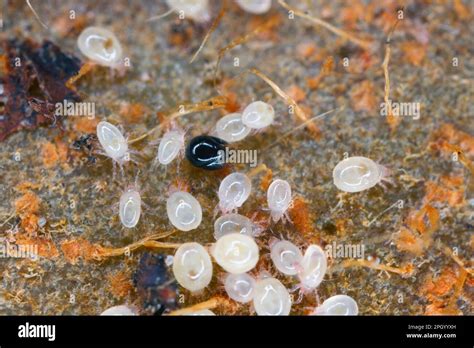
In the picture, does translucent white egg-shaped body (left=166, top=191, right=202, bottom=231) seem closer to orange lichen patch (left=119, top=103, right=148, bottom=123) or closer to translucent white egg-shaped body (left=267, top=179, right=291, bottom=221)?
translucent white egg-shaped body (left=267, top=179, right=291, bottom=221)

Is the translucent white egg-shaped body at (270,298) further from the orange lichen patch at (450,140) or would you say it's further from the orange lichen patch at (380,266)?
the orange lichen patch at (450,140)

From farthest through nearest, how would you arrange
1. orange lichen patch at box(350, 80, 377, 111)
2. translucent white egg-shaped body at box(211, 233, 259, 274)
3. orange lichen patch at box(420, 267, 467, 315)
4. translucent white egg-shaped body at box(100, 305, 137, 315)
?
orange lichen patch at box(350, 80, 377, 111) → orange lichen patch at box(420, 267, 467, 315) → translucent white egg-shaped body at box(100, 305, 137, 315) → translucent white egg-shaped body at box(211, 233, 259, 274)

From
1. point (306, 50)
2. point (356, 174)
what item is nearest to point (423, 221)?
point (356, 174)

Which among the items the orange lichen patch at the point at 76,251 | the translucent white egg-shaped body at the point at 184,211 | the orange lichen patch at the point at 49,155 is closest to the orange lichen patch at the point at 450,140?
the translucent white egg-shaped body at the point at 184,211

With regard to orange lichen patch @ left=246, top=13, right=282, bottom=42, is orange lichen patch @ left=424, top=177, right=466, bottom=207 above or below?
below

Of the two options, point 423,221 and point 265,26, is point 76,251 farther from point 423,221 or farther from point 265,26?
point 423,221

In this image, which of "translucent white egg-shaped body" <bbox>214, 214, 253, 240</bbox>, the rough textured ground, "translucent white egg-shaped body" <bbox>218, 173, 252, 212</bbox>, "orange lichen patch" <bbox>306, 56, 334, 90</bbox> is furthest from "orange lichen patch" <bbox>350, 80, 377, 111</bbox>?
"translucent white egg-shaped body" <bbox>214, 214, 253, 240</bbox>

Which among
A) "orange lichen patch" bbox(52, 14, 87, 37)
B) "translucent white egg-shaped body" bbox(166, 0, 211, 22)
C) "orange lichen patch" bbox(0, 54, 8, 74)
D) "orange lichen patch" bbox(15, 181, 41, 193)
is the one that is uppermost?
"translucent white egg-shaped body" bbox(166, 0, 211, 22)

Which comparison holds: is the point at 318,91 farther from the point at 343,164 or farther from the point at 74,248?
the point at 74,248
